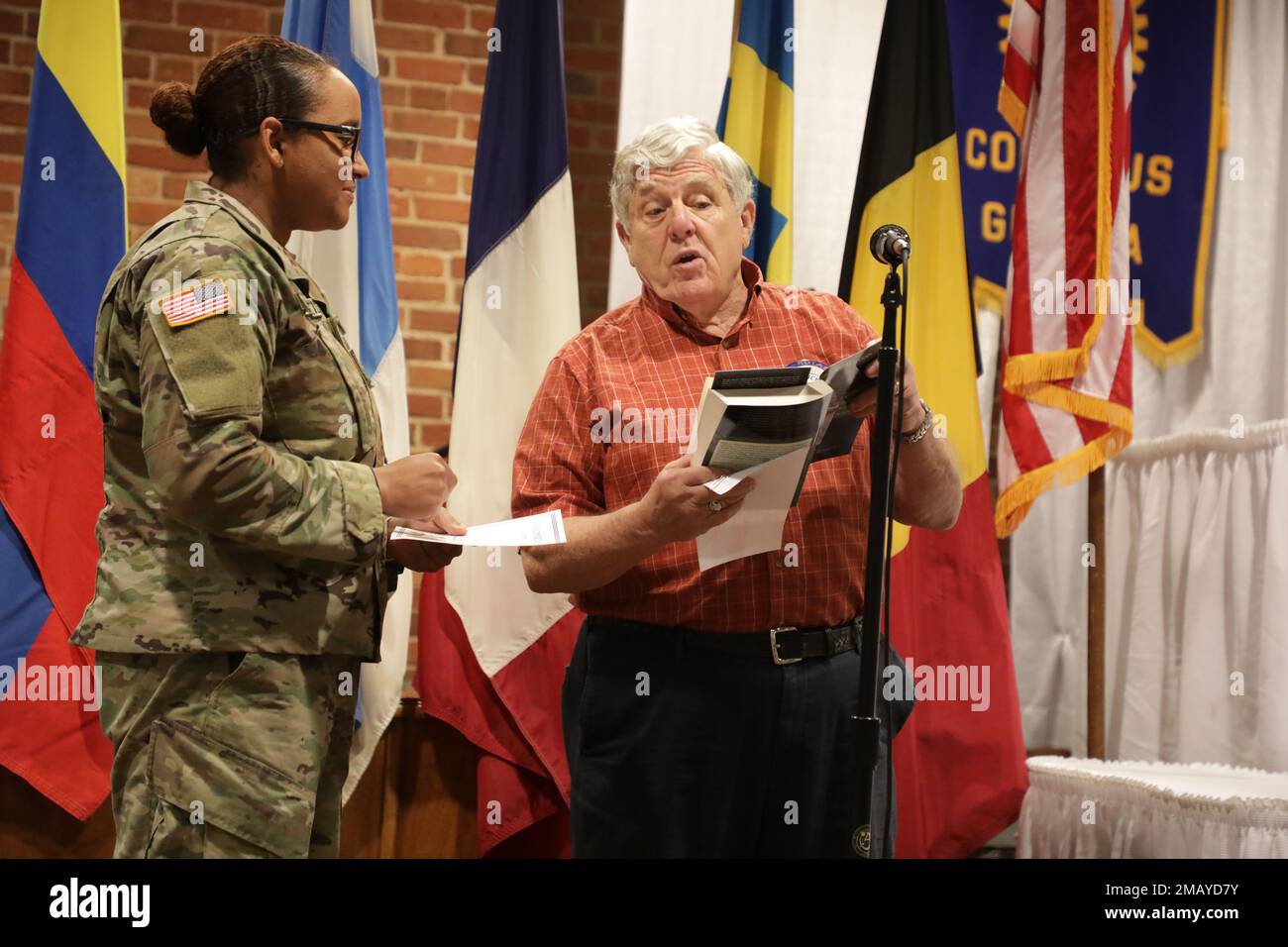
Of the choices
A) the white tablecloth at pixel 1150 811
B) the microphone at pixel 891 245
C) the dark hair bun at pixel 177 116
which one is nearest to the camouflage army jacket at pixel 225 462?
the dark hair bun at pixel 177 116

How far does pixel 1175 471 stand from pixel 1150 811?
3.46ft

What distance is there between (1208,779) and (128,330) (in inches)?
85.4

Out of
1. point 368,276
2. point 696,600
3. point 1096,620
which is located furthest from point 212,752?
point 1096,620

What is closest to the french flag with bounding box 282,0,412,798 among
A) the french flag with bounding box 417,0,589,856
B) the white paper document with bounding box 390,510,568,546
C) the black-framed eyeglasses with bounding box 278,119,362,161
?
the french flag with bounding box 417,0,589,856

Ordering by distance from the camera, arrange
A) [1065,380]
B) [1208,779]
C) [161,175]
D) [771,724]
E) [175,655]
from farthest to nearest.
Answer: [161,175] → [1065,380] → [1208,779] → [771,724] → [175,655]

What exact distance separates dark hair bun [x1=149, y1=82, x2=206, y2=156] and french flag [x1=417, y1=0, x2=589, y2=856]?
1.10 m

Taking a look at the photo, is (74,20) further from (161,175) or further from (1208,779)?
(1208,779)

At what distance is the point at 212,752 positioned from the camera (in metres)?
1.49

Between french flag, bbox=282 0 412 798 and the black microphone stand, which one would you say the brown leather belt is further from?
french flag, bbox=282 0 412 798

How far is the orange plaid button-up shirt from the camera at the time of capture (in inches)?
71.8

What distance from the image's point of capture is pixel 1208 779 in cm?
251

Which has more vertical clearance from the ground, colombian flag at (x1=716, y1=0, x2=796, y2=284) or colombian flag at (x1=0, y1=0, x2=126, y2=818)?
colombian flag at (x1=716, y1=0, x2=796, y2=284)

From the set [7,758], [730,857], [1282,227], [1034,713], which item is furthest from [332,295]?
[1282,227]

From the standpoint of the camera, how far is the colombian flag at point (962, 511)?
280 cm
